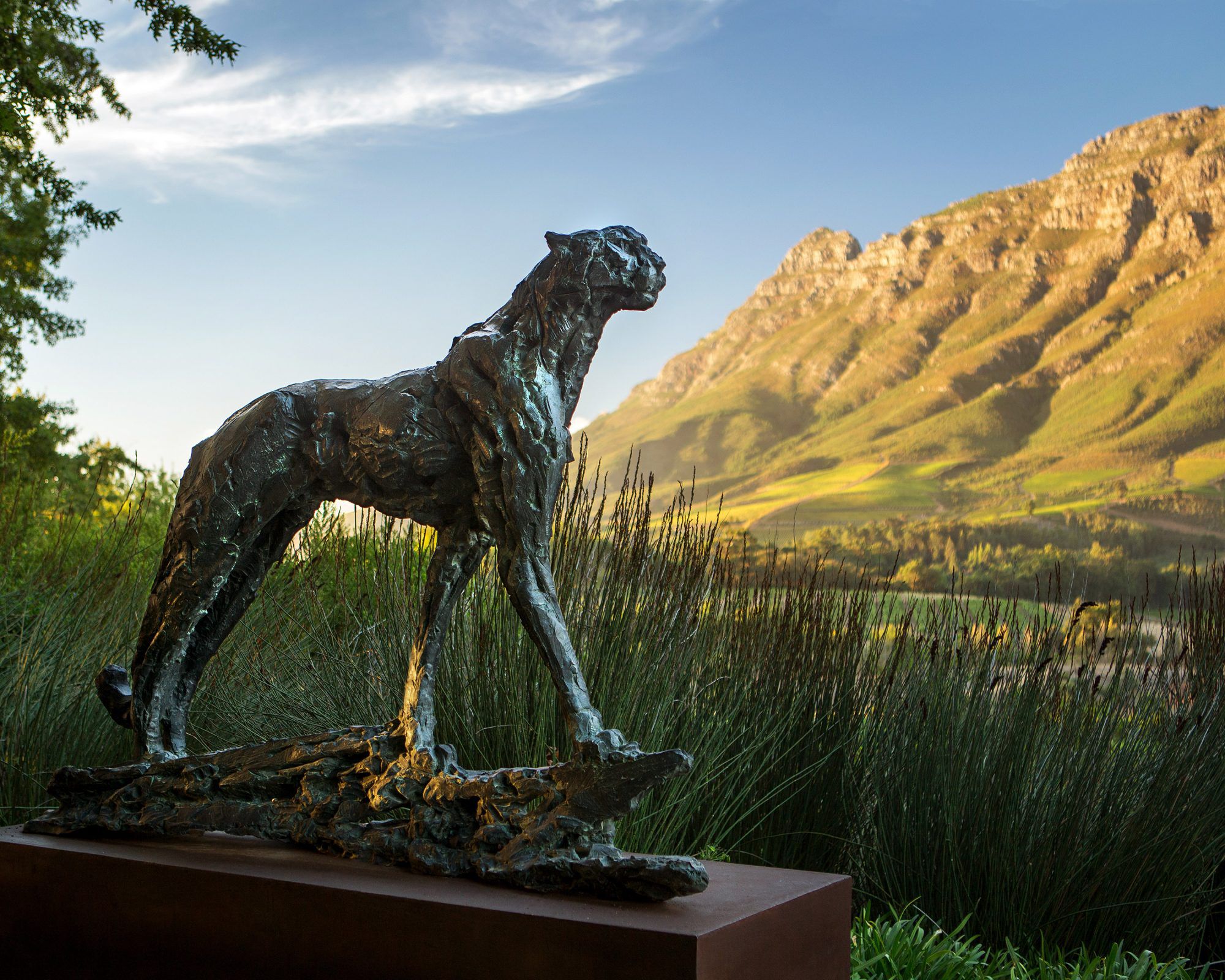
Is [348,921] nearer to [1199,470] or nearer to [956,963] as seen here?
[956,963]

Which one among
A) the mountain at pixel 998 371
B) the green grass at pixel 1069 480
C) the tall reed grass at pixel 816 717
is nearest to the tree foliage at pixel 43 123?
the tall reed grass at pixel 816 717

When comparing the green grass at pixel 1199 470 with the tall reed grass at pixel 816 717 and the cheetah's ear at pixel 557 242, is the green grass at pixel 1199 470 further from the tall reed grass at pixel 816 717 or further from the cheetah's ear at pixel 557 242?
the cheetah's ear at pixel 557 242

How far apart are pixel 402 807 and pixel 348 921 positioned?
0.86 feet

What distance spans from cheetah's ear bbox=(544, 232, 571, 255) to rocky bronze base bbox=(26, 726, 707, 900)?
95 cm

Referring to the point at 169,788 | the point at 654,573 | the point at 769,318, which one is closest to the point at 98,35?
the point at 654,573

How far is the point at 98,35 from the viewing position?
8703 millimetres

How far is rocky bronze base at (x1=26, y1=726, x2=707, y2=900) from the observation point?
1.80m

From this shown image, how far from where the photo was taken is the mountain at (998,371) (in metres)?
17.5

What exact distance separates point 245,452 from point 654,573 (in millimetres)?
1636

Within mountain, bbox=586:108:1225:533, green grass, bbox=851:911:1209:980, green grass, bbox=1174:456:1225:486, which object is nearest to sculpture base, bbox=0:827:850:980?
green grass, bbox=851:911:1209:980

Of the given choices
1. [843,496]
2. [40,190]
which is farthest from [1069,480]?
[40,190]

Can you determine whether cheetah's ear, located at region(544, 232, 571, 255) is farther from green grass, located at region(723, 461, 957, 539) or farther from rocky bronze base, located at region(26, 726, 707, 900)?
green grass, located at region(723, 461, 957, 539)

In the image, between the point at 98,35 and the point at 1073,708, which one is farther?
the point at 98,35

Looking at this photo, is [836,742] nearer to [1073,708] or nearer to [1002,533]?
[1073,708]
